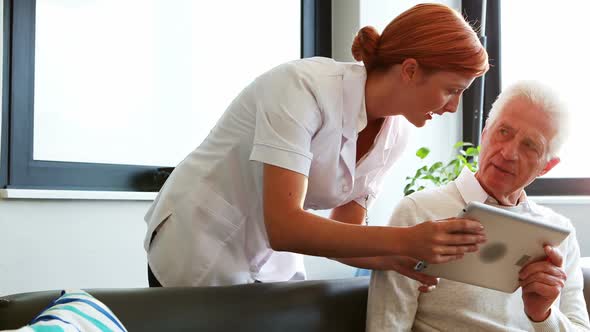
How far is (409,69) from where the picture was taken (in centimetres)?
131

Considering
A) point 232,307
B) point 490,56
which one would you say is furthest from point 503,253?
point 490,56

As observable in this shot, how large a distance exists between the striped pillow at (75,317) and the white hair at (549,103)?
1.03 m

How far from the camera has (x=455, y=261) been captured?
128 centimetres

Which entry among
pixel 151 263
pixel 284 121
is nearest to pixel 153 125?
pixel 151 263

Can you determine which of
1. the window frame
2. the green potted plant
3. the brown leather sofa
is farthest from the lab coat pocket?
the window frame

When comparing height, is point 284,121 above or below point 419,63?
below

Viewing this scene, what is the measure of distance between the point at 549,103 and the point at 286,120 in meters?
0.67

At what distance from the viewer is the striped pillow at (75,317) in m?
0.82

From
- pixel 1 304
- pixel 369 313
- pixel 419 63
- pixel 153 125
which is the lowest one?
pixel 369 313

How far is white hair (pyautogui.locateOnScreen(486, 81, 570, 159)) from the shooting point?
5.20 ft

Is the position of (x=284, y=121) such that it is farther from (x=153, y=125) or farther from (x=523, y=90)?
(x=153, y=125)

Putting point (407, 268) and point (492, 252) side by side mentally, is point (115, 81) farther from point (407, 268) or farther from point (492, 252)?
point (492, 252)

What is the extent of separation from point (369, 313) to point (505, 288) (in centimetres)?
27

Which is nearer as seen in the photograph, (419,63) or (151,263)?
(419,63)
